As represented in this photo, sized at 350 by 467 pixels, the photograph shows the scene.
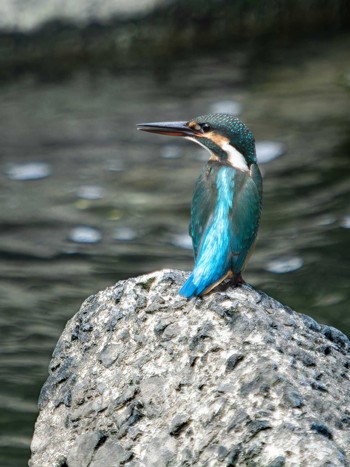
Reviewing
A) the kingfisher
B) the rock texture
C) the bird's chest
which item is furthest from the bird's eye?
the rock texture

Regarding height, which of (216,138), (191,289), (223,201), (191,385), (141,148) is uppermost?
(216,138)

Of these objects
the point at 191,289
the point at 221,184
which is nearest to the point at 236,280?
the point at 191,289

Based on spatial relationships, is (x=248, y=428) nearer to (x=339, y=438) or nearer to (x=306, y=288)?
(x=339, y=438)

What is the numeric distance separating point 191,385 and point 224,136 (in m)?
0.70

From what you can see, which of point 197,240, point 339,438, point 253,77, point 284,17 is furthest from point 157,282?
point 284,17

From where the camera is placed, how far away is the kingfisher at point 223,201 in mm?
2420

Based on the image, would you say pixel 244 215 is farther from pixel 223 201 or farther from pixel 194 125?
pixel 194 125

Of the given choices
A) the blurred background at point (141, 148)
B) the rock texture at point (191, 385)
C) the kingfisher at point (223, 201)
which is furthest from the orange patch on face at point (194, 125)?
the blurred background at point (141, 148)

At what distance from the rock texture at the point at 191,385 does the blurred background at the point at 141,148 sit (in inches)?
52.5

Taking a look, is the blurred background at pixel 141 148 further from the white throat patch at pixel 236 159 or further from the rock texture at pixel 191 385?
the white throat patch at pixel 236 159

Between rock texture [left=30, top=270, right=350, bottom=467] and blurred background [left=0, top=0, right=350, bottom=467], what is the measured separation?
133 cm

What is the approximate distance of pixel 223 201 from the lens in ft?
8.21

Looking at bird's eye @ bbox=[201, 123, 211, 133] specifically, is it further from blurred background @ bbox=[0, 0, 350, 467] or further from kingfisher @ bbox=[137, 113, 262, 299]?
blurred background @ bbox=[0, 0, 350, 467]

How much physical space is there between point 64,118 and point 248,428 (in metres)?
5.11
